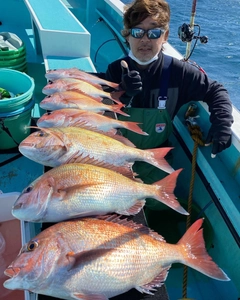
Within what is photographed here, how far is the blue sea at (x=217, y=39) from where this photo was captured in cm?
744

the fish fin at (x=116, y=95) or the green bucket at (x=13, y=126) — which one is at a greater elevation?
the fish fin at (x=116, y=95)

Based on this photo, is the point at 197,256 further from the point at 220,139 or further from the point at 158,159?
the point at 220,139

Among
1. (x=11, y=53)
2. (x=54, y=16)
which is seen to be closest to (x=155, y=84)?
(x=11, y=53)

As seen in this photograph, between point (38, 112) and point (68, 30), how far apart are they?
1.02 meters

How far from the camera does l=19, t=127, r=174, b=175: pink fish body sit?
1.57m

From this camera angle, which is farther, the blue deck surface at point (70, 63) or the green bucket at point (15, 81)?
the blue deck surface at point (70, 63)

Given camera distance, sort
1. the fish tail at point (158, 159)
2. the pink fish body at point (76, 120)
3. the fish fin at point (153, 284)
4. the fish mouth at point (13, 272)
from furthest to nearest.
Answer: the pink fish body at point (76, 120) < the fish tail at point (158, 159) < the fish fin at point (153, 284) < the fish mouth at point (13, 272)

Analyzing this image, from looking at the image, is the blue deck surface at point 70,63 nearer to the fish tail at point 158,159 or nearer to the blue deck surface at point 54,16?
the blue deck surface at point 54,16

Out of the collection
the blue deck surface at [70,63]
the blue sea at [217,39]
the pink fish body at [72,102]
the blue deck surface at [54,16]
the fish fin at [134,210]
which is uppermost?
the blue deck surface at [54,16]

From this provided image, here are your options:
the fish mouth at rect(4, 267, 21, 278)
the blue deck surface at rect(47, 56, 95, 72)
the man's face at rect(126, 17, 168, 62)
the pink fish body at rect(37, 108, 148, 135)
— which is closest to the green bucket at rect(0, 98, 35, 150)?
the pink fish body at rect(37, 108, 148, 135)

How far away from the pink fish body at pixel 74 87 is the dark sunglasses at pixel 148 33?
0.50 m

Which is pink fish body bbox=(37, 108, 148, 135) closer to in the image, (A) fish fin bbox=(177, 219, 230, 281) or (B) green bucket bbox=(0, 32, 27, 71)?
(A) fish fin bbox=(177, 219, 230, 281)

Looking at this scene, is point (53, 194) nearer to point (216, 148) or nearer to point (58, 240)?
point (58, 240)

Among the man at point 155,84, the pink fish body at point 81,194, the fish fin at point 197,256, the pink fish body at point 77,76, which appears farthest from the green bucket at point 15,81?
the fish fin at point 197,256
